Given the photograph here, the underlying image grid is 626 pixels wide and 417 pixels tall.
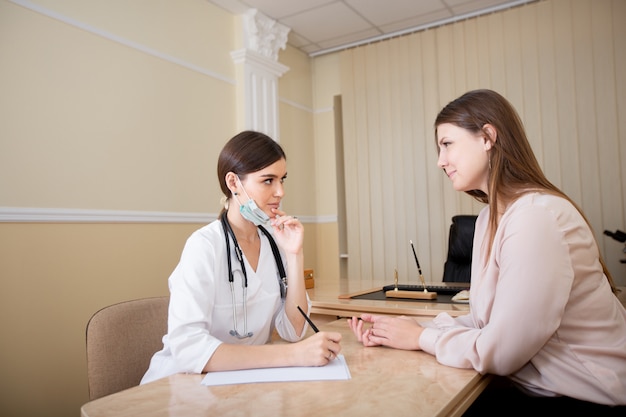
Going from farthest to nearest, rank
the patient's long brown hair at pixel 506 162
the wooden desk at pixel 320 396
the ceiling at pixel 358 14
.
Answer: the ceiling at pixel 358 14, the patient's long brown hair at pixel 506 162, the wooden desk at pixel 320 396

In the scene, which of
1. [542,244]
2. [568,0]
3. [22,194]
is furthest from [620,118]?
[22,194]

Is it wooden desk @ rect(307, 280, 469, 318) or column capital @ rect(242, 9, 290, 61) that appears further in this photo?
column capital @ rect(242, 9, 290, 61)

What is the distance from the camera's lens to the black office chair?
9.80 ft

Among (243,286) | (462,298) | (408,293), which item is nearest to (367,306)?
(408,293)

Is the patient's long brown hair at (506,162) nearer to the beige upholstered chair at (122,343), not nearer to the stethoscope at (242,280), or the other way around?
the stethoscope at (242,280)

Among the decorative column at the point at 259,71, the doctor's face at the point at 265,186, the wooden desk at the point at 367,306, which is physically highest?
the decorative column at the point at 259,71

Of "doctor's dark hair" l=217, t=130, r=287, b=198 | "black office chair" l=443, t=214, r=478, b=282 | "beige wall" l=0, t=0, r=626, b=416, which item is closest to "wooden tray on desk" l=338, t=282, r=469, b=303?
"black office chair" l=443, t=214, r=478, b=282

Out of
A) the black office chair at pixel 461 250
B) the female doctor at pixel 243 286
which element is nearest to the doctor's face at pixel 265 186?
the female doctor at pixel 243 286

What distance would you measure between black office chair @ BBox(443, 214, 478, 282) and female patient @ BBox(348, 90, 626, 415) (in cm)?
181

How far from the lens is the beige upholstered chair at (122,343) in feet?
4.49

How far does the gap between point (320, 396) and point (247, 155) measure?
0.89 meters

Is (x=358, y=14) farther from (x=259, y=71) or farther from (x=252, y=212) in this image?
(x=252, y=212)

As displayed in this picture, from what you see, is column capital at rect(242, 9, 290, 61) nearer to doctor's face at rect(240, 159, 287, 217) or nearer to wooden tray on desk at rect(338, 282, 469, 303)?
wooden tray on desk at rect(338, 282, 469, 303)

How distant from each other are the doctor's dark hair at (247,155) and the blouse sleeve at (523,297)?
0.83 meters
